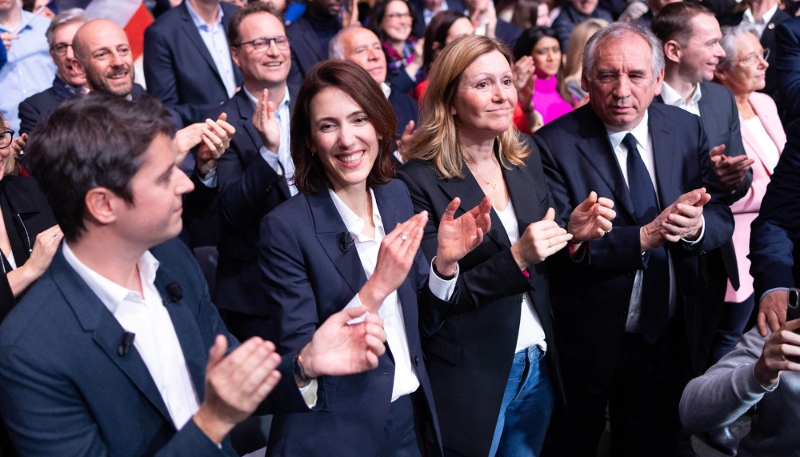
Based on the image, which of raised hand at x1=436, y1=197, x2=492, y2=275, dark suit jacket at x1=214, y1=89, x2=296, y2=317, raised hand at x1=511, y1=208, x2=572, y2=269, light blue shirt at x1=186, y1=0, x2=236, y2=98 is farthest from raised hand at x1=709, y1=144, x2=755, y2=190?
light blue shirt at x1=186, y1=0, x2=236, y2=98

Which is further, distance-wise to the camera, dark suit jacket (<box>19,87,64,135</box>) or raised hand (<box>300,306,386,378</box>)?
dark suit jacket (<box>19,87,64,135</box>)

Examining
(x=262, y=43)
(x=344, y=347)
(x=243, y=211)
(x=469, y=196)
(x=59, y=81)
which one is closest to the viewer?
(x=344, y=347)

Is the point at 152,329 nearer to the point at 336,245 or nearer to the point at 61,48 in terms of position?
the point at 336,245

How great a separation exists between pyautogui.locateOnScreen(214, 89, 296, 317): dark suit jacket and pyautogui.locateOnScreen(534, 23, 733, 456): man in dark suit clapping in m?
1.11

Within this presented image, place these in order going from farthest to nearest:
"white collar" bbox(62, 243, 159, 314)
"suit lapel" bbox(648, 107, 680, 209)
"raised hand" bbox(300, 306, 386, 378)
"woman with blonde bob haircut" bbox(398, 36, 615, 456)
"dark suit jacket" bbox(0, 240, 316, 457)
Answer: "suit lapel" bbox(648, 107, 680, 209)
"woman with blonde bob haircut" bbox(398, 36, 615, 456)
"raised hand" bbox(300, 306, 386, 378)
"white collar" bbox(62, 243, 159, 314)
"dark suit jacket" bbox(0, 240, 316, 457)

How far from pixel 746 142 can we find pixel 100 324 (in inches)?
134

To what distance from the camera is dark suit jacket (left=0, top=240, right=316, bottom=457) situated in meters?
1.42

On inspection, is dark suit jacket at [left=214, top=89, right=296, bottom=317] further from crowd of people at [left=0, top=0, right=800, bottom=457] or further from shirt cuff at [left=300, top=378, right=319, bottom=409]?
shirt cuff at [left=300, top=378, right=319, bottom=409]

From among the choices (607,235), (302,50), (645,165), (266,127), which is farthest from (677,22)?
(302,50)

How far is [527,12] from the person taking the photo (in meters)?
6.59

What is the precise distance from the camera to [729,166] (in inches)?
120

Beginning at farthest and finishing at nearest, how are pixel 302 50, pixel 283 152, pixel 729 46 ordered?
pixel 302 50, pixel 729 46, pixel 283 152

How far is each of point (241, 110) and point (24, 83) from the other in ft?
6.63

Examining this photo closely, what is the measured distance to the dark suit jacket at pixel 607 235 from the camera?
9.04 ft
